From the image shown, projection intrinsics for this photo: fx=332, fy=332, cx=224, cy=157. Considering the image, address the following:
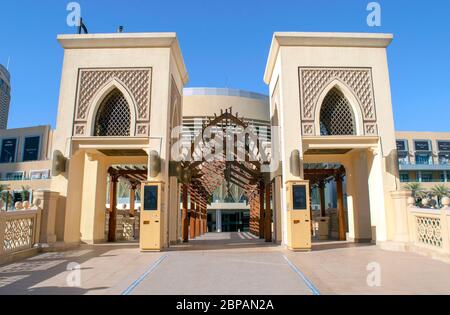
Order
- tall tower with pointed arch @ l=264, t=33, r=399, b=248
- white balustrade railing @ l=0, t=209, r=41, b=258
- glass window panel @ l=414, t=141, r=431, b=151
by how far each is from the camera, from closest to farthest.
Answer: white balustrade railing @ l=0, t=209, r=41, b=258, tall tower with pointed arch @ l=264, t=33, r=399, b=248, glass window panel @ l=414, t=141, r=431, b=151

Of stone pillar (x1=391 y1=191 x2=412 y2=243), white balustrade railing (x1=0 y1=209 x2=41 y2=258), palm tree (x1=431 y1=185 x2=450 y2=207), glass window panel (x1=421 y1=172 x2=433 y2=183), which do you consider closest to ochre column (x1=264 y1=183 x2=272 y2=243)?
stone pillar (x1=391 y1=191 x2=412 y2=243)

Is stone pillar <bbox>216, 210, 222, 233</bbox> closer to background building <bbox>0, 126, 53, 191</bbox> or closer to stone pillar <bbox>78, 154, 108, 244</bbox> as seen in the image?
stone pillar <bbox>78, 154, 108, 244</bbox>

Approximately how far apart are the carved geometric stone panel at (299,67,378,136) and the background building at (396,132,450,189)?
4177 centimetres

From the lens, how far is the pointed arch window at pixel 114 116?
12008mm

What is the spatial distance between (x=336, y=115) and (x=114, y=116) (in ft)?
26.5

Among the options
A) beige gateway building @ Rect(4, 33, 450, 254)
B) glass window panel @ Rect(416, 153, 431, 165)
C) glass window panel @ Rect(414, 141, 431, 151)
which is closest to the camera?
beige gateway building @ Rect(4, 33, 450, 254)

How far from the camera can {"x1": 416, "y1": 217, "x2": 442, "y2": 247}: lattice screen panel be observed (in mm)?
8367

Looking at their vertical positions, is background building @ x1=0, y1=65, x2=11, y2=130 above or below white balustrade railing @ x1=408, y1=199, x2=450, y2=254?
above

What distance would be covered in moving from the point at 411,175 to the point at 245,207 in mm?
26396

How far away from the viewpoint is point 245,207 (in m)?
42.3

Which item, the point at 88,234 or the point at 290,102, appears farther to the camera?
the point at 88,234

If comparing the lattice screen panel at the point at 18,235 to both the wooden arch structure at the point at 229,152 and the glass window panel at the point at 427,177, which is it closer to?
the wooden arch structure at the point at 229,152
